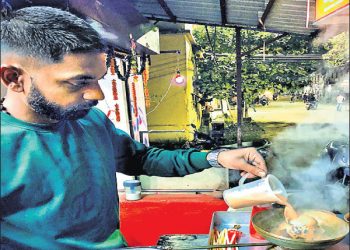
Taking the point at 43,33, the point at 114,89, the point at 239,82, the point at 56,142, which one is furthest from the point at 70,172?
the point at 239,82

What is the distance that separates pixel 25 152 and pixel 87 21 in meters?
0.95

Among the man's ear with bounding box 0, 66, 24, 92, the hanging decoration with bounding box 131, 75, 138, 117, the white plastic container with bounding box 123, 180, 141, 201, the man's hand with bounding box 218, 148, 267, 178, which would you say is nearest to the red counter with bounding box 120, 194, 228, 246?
the white plastic container with bounding box 123, 180, 141, 201

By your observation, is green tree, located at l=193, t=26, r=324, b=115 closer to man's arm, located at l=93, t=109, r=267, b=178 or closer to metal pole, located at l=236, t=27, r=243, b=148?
metal pole, located at l=236, t=27, r=243, b=148

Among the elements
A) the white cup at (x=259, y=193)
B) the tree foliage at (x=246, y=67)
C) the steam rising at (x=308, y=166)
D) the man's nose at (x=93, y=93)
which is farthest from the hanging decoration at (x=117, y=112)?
the steam rising at (x=308, y=166)

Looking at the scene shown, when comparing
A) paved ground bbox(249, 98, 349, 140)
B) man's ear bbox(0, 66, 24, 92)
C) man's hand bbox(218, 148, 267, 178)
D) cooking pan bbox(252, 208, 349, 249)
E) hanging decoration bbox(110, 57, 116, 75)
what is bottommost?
cooking pan bbox(252, 208, 349, 249)

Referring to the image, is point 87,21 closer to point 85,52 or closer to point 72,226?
point 85,52

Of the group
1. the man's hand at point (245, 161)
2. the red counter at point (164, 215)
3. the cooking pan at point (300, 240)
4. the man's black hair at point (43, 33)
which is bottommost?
the red counter at point (164, 215)

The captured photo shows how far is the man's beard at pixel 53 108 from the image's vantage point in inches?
92.2

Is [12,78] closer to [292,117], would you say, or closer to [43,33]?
[43,33]

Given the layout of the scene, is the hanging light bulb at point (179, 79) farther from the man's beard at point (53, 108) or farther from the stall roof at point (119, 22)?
the man's beard at point (53, 108)

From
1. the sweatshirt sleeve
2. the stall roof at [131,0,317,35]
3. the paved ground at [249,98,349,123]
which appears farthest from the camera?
the sweatshirt sleeve

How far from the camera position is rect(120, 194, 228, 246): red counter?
2.98 metres

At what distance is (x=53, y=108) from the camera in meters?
2.42

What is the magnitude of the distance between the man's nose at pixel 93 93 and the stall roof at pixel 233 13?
0.64m
